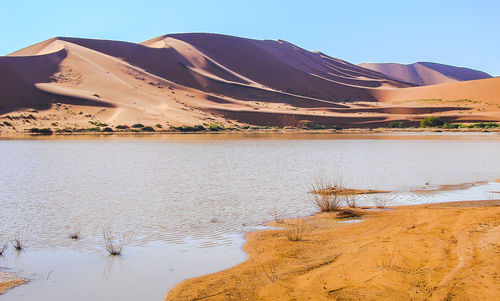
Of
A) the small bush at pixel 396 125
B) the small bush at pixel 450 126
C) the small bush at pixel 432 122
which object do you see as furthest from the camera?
the small bush at pixel 396 125

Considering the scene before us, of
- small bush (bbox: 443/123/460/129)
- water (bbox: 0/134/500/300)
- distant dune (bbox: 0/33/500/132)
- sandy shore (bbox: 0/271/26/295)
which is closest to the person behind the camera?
sandy shore (bbox: 0/271/26/295)

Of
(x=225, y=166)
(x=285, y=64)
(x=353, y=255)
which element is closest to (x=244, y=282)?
(x=353, y=255)

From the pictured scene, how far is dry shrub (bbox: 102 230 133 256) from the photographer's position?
8211mm

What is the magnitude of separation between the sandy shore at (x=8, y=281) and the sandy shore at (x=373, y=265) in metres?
2.24

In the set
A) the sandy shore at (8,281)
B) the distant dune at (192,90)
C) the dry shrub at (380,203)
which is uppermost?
the distant dune at (192,90)

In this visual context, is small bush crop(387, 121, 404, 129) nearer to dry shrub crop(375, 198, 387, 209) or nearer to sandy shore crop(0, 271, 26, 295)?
dry shrub crop(375, 198, 387, 209)

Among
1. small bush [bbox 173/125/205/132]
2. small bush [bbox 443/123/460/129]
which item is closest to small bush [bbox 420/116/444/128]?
small bush [bbox 443/123/460/129]

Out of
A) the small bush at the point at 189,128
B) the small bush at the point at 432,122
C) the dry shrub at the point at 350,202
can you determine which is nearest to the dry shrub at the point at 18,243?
the dry shrub at the point at 350,202

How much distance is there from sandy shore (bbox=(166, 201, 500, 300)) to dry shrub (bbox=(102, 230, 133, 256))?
2.13 metres

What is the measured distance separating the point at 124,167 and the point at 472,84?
105528mm

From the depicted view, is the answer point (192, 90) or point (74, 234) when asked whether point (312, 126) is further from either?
point (74, 234)

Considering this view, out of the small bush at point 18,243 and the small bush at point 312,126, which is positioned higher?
the small bush at point 312,126

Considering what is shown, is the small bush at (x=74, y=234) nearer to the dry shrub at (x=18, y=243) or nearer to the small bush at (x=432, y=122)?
the dry shrub at (x=18, y=243)

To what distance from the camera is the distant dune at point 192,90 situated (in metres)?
66.9
